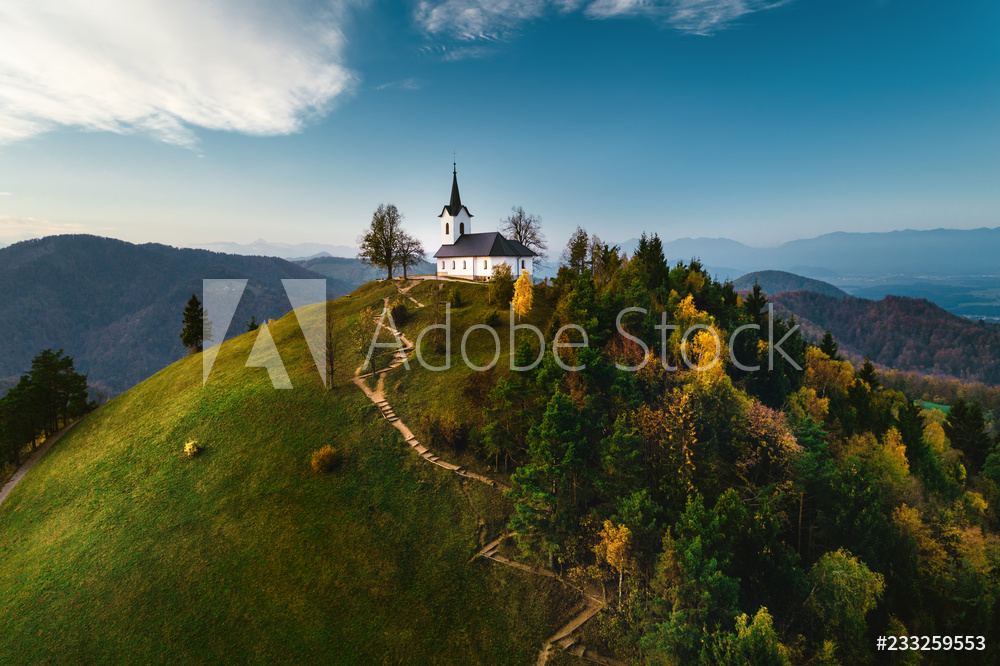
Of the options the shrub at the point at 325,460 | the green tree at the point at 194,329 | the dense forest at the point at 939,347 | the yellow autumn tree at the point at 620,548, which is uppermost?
the green tree at the point at 194,329

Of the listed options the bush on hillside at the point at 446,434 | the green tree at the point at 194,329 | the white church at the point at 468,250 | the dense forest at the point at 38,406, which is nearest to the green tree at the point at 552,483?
the bush on hillside at the point at 446,434

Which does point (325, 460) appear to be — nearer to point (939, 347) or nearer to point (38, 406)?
point (38, 406)

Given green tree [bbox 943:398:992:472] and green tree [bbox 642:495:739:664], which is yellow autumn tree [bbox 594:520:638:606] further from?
green tree [bbox 943:398:992:472]

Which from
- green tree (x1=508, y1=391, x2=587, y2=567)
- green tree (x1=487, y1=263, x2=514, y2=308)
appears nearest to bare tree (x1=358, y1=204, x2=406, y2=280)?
green tree (x1=487, y1=263, x2=514, y2=308)

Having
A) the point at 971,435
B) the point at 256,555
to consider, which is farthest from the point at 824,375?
the point at 256,555

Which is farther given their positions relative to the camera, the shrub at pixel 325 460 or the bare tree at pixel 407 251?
the bare tree at pixel 407 251

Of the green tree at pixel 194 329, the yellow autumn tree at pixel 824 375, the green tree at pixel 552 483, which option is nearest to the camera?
the green tree at pixel 552 483

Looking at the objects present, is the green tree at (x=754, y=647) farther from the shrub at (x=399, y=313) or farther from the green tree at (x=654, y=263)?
the shrub at (x=399, y=313)
